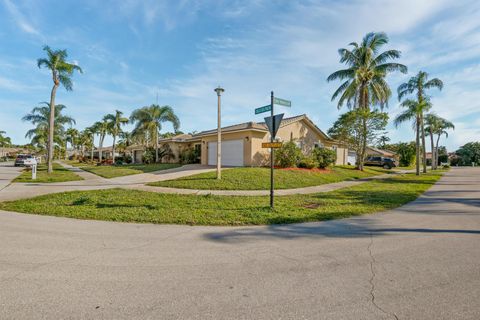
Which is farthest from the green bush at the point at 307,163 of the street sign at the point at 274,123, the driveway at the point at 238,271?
the driveway at the point at 238,271

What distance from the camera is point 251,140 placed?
60.7 ft

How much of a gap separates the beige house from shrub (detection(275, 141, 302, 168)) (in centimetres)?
120

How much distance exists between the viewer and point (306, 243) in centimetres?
477

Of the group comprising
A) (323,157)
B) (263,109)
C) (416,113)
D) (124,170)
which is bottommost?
(124,170)

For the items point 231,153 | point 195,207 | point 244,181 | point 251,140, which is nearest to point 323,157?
point 251,140

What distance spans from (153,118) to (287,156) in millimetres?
17475

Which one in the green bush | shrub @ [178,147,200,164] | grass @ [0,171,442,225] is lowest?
grass @ [0,171,442,225]

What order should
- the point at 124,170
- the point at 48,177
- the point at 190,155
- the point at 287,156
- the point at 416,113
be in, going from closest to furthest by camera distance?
the point at 48,177
the point at 287,156
the point at 124,170
the point at 416,113
the point at 190,155

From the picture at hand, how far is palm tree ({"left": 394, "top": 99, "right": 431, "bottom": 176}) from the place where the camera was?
73.1 ft

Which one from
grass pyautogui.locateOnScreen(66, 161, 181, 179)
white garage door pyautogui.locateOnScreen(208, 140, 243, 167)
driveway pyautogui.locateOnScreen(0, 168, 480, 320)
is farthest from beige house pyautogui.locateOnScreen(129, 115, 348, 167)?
driveway pyautogui.locateOnScreen(0, 168, 480, 320)

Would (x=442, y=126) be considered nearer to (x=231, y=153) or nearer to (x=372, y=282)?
(x=231, y=153)

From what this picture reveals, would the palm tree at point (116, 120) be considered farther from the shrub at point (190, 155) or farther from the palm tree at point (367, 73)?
the palm tree at point (367, 73)

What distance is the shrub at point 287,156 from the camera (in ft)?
58.5

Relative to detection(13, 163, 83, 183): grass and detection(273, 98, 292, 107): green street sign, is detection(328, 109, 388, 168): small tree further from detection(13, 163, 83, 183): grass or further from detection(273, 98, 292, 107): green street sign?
detection(13, 163, 83, 183): grass
